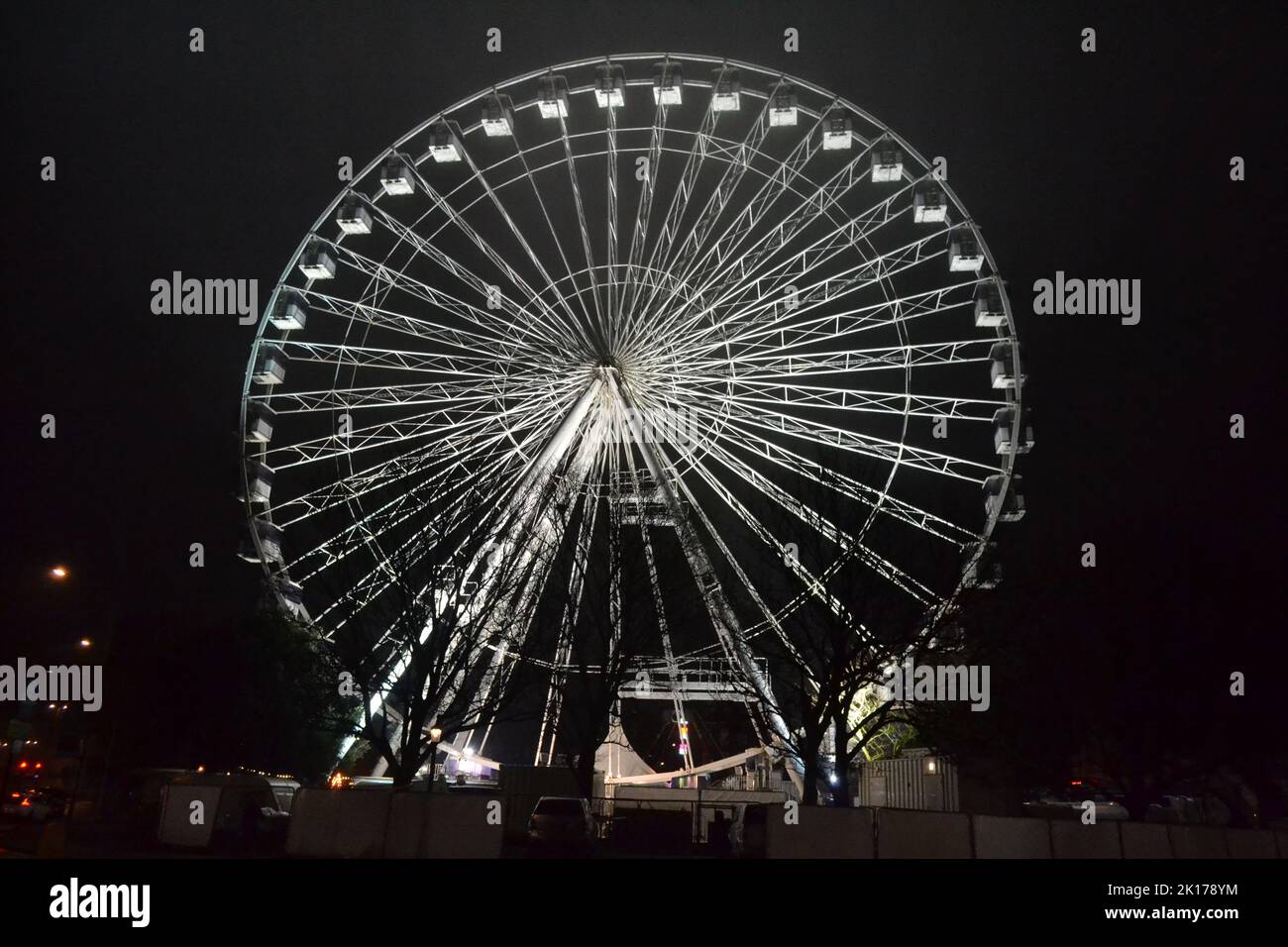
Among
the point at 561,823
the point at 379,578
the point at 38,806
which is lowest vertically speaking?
the point at 38,806

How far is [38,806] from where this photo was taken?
119ft

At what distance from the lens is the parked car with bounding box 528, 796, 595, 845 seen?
79.3 ft

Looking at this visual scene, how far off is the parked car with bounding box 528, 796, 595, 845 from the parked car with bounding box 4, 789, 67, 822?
15.2 m

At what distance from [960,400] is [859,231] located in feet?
15.7
